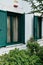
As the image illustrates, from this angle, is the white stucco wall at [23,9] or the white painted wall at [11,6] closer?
the white painted wall at [11,6]

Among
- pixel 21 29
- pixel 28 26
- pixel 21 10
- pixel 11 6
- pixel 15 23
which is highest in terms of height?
pixel 11 6

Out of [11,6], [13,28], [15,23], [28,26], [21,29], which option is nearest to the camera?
[11,6]

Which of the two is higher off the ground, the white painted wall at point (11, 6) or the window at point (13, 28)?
the white painted wall at point (11, 6)

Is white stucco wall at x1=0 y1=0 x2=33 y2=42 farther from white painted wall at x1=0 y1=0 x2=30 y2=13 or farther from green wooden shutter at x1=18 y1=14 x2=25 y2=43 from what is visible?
green wooden shutter at x1=18 y1=14 x2=25 y2=43

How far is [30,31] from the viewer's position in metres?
13.6

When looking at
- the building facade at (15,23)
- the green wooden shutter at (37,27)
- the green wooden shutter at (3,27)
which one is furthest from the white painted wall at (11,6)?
the green wooden shutter at (37,27)

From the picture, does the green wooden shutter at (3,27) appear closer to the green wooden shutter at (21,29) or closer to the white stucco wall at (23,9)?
the white stucco wall at (23,9)

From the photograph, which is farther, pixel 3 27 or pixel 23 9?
pixel 23 9

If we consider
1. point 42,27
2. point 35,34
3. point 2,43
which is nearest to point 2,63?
point 2,43

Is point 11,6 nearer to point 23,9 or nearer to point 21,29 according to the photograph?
point 23,9

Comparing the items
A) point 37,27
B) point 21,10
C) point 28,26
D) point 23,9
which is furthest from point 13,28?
point 37,27

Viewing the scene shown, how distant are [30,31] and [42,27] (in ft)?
6.56

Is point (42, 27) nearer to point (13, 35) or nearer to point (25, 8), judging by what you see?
point (25, 8)

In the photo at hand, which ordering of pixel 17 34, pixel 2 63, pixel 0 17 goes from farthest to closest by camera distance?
pixel 17 34 < pixel 0 17 < pixel 2 63
